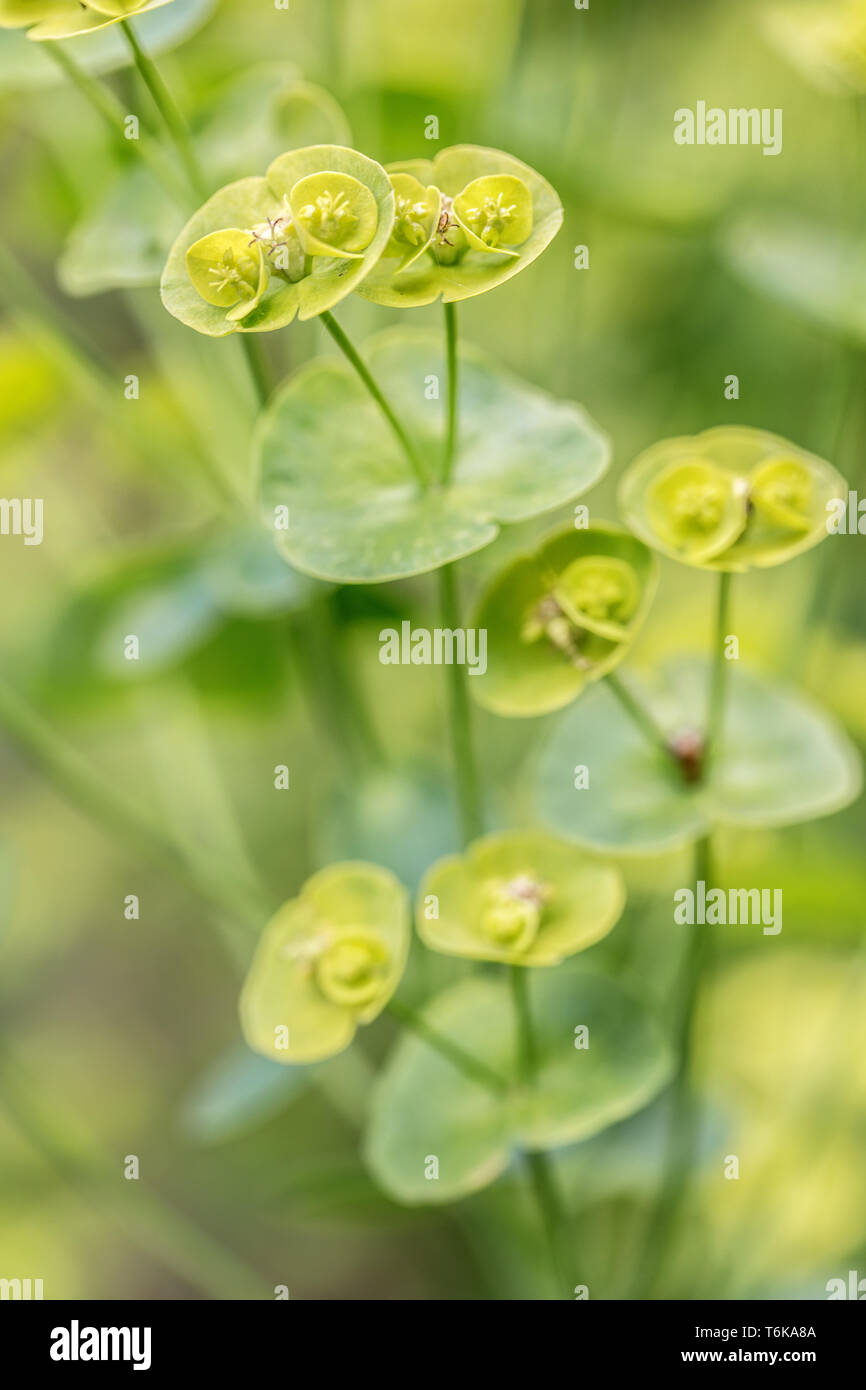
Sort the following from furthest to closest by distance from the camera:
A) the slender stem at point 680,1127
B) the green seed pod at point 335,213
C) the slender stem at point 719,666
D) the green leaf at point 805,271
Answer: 1. the green leaf at point 805,271
2. the slender stem at point 680,1127
3. the slender stem at point 719,666
4. the green seed pod at point 335,213

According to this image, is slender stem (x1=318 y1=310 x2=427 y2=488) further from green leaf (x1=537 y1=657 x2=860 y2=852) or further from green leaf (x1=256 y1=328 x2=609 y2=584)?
green leaf (x1=537 y1=657 x2=860 y2=852)

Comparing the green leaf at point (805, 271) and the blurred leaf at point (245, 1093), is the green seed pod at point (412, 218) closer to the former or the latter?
the green leaf at point (805, 271)

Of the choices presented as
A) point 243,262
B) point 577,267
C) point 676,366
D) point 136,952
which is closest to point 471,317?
point 676,366

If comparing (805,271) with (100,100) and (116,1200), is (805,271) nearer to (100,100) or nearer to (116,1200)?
(100,100)

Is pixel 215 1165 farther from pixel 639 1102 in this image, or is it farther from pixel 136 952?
pixel 639 1102

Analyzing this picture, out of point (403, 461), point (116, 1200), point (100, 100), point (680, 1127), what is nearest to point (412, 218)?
point (403, 461)

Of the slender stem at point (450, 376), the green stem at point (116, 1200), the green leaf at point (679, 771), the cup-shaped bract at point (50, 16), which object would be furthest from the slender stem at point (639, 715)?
the green stem at point (116, 1200)
